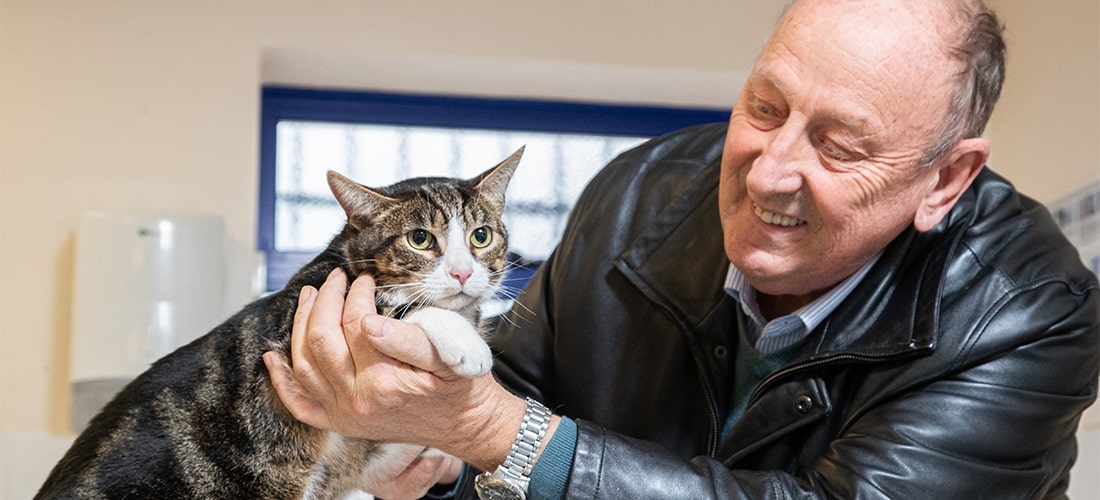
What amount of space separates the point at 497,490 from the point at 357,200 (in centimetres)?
40

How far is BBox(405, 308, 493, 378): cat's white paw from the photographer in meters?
1.08

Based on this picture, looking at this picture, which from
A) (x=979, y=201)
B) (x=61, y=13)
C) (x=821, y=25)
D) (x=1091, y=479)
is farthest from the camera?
(x=61, y=13)

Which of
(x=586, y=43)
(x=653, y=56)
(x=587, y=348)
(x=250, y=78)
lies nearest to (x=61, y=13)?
(x=250, y=78)

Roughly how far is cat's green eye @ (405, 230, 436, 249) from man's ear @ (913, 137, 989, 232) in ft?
2.12

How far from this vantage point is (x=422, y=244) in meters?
1.30

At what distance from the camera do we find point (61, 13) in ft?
Answer: 9.66

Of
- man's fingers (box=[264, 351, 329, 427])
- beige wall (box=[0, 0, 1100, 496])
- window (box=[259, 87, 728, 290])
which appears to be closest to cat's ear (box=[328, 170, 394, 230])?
man's fingers (box=[264, 351, 329, 427])

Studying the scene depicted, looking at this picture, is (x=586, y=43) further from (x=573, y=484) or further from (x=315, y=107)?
(x=573, y=484)

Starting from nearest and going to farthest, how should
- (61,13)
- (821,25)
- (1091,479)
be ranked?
(821,25) < (1091,479) < (61,13)

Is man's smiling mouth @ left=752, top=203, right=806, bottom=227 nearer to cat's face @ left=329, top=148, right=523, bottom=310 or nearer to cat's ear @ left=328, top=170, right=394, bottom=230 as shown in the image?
cat's face @ left=329, top=148, right=523, bottom=310

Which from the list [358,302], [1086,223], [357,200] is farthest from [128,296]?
[1086,223]

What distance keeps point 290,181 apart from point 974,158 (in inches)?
91.9

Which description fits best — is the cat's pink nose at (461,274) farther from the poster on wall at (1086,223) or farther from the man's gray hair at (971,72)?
the poster on wall at (1086,223)

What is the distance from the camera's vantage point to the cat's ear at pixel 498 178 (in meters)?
1.40
